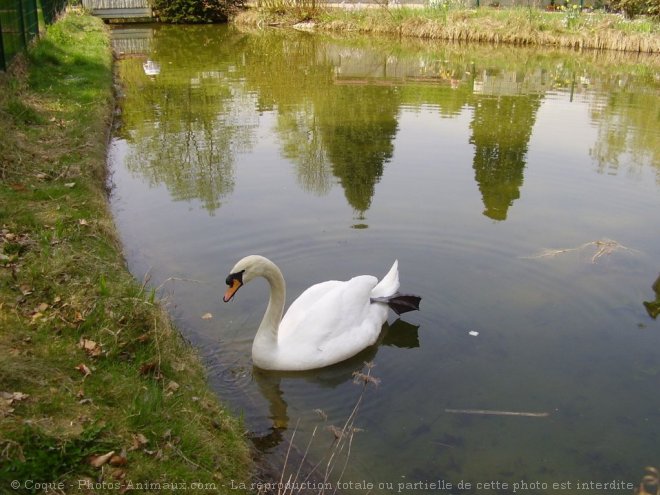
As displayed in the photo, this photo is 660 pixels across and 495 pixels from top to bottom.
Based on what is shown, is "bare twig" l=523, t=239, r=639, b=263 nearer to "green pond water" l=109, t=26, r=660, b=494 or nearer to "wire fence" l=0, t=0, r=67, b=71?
"green pond water" l=109, t=26, r=660, b=494

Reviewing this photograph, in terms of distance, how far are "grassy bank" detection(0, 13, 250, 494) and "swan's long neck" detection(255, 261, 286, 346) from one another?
2.11 feet

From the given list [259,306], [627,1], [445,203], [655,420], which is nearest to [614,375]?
[655,420]

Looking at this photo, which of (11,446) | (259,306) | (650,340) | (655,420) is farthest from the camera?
(259,306)

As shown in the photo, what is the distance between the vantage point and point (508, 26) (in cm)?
3158

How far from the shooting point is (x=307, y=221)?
955cm

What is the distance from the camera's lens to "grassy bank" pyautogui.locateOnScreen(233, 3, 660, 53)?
2953 cm

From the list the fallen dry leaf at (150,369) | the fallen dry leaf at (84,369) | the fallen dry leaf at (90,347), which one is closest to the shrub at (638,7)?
the fallen dry leaf at (150,369)

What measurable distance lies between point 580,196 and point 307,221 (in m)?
4.66

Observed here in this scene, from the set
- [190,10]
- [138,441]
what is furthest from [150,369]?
[190,10]

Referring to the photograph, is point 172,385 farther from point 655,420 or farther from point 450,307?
point 655,420

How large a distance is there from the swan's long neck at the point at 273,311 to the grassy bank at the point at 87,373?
0.64 metres

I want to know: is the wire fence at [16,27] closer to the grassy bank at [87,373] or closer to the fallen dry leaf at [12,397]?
the grassy bank at [87,373]

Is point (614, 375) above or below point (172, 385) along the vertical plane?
below

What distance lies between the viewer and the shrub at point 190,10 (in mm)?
39500
